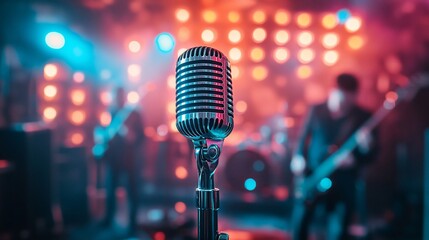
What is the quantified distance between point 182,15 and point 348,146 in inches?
92.7

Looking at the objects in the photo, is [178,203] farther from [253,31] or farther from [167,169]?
[253,31]

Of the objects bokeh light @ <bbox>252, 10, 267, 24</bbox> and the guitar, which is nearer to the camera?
the guitar

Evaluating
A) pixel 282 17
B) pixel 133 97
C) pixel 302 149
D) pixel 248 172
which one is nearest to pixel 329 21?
pixel 282 17

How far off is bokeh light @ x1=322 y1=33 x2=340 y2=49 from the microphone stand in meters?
3.28

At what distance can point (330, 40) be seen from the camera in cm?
403

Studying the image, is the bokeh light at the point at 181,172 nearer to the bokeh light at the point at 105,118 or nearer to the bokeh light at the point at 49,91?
the bokeh light at the point at 105,118

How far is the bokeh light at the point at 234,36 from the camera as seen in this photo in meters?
4.15

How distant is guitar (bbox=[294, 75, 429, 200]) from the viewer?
12.3ft

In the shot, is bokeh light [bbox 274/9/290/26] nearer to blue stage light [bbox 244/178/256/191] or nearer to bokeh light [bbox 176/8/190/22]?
bokeh light [bbox 176/8/190/22]

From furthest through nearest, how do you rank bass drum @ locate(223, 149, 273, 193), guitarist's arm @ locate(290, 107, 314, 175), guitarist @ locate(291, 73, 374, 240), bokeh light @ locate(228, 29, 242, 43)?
bass drum @ locate(223, 149, 273, 193), bokeh light @ locate(228, 29, 242, 43), guitarist's arm @ locate(290, 107, 314, 175), guitarist @ locate(291, 73, 374, 240)

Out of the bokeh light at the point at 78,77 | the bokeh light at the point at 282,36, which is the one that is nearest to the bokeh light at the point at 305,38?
the bokeh light at the point at 282,36

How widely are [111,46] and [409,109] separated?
3.43 meters

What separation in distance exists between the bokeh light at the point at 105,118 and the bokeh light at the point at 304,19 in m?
2.44

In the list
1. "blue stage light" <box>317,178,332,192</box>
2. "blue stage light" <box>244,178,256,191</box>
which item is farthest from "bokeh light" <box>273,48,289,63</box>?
"blue stage light" <box>244,178,256,191</box>
